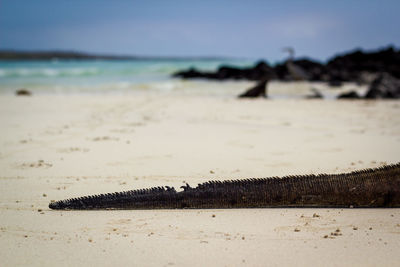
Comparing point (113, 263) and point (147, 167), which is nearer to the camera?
point (113, 263)

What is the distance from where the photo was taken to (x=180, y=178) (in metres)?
4.59

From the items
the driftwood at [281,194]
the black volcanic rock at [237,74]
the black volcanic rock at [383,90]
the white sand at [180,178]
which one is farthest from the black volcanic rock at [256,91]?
the black volcanic rock at [237,74]

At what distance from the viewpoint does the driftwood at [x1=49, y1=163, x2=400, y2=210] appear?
11.8 feet

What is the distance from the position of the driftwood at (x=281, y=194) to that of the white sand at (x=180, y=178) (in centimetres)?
10

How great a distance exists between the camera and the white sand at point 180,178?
9.21 feet

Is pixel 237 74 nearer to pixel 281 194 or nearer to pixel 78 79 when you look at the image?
pixel 78 79

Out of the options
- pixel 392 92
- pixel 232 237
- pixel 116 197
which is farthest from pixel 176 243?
pixel 392 92

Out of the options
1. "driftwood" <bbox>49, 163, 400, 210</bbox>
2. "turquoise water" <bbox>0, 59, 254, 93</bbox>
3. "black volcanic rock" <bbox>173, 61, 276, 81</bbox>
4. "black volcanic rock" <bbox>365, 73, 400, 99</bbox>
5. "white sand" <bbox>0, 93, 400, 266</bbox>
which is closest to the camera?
"white sand" <bbox>0, 93, 400, 266</bbox>

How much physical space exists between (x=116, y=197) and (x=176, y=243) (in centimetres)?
89

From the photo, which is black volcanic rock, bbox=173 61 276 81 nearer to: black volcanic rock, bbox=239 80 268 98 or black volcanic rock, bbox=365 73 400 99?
black volcanic rock, bbox=365 73 400 99

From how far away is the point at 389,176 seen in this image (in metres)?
3.61

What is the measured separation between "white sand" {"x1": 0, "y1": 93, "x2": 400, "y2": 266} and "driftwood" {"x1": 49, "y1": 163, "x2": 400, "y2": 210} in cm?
10

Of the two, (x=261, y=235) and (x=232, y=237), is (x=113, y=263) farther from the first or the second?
(x=261, y=235)

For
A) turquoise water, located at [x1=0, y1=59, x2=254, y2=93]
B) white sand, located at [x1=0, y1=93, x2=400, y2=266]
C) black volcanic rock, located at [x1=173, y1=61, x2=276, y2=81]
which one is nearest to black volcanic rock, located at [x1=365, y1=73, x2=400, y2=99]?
white sand, located at [x1=0, y1=93, x2=400, y2=266]
